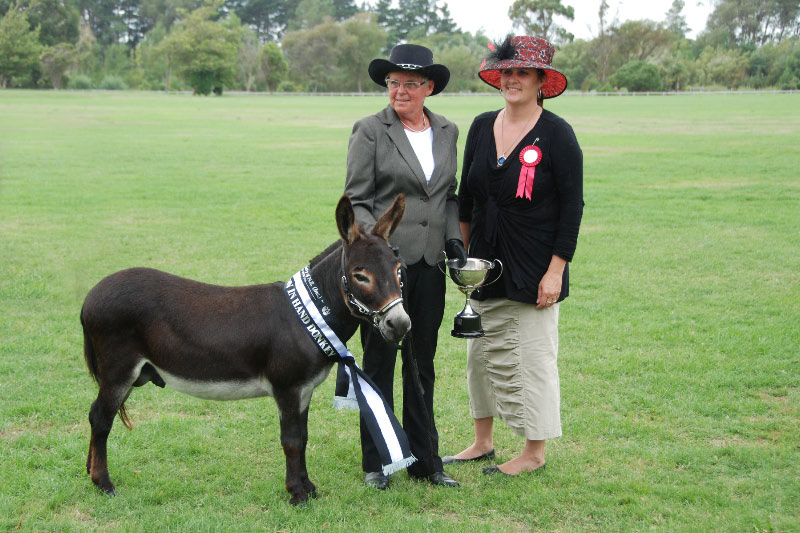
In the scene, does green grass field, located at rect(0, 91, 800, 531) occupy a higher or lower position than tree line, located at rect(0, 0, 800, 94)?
lower

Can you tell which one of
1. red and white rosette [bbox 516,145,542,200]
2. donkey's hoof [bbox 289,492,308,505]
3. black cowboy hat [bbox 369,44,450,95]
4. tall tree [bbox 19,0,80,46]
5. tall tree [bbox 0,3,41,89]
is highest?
tall tree [bbox 19,0,80,46]

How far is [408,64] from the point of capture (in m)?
4.64

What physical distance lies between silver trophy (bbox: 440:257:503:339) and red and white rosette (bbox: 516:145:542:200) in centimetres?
54

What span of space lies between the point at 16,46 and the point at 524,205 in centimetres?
7647

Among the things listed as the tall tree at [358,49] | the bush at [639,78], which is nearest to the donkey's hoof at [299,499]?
the bush at [639,78]

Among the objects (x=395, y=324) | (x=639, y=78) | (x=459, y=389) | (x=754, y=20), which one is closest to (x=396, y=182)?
(x=395, y=324)

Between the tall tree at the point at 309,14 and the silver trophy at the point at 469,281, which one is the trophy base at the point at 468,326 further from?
the tall tree at the point at 309,14

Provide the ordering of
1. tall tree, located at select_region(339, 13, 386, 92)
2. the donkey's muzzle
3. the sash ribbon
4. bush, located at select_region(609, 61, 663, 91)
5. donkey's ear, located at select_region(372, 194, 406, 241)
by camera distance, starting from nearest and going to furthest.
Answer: the donkey's muzzle → donkey's ear, located at select_region(372, 194, 406, 241) → the sash ribbon → bush, located at select_region(609, 61, 663, 91) → tall tree, located at select_region(339, 13, 386, 92)

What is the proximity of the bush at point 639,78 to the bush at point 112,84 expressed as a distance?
187 feet

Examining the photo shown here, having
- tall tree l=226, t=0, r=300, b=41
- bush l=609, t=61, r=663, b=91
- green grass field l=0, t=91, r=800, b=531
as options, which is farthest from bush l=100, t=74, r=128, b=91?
green grass field l=0, t=91, r=800, b=531

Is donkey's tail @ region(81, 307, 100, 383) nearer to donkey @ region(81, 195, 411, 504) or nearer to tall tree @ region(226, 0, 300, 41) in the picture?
donkey @ region(81, 195, 411, 504)

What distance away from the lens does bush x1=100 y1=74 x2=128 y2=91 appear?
8331 centimetres

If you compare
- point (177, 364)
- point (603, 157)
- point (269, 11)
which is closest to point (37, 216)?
point (177, 364)

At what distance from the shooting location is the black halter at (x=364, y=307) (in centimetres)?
403
